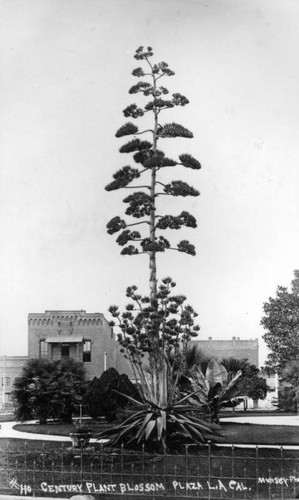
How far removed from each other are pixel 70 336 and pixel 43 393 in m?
24.5

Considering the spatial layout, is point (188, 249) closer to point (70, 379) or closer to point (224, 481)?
point (224, 481)

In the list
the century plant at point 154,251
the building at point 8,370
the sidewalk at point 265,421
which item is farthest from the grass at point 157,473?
the building at point 8,370

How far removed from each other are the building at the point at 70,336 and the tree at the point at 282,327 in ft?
44.3

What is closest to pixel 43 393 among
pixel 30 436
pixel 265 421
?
pixel 30 436

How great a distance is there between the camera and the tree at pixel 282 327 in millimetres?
35594

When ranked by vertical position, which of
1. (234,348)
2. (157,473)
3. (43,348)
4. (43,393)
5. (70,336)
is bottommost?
(157,473)

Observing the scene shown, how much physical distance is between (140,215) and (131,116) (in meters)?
2.04

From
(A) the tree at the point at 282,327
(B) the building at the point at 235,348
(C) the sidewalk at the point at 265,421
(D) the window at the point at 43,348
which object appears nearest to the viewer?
(C) the sidewalk at the point at 265,421

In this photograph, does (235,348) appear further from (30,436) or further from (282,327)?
(30,436)

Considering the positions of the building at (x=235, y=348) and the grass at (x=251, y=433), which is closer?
the grass at (x=251, y=433)

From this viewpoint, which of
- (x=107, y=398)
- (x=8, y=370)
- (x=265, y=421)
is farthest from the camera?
(x=8, y=370)

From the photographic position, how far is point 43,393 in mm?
21531

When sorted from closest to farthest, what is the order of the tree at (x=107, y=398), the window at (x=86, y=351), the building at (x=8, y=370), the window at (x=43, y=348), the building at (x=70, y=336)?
1. the tree at (x=107, y=398)
2. the building at (x=70, y=336)
3. the window at (x=43, y=348)
4. the window at (x=86, y=351)
5. the building at (x=8, y=370)

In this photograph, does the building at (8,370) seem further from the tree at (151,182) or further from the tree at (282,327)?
the tree at (151,182)
